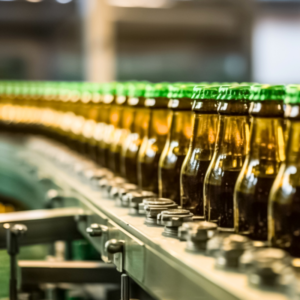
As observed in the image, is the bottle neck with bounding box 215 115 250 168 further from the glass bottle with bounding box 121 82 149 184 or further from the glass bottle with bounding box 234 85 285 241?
the glass bottle with bounding box 121 82 149 184

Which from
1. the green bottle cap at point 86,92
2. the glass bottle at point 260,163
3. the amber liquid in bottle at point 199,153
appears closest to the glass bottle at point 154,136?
the amber liquid in bottle at point 199,153

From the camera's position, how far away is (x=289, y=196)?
1.97ft

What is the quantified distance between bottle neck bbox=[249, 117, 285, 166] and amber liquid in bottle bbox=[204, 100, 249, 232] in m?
0.07

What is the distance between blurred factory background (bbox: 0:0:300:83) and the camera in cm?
607

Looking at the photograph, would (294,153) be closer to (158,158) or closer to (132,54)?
(158,158)

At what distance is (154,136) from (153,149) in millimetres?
32

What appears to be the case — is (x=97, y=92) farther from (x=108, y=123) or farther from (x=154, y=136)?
(x=154, y=136)

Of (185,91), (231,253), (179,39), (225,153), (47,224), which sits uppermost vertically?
(179,39)

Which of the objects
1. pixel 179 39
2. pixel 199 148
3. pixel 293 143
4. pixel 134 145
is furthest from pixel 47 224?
pixel 179 39

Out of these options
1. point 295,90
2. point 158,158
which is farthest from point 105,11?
point 295,90

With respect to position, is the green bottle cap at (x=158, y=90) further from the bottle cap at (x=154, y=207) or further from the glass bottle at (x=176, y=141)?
the bottle cap at (x=154, y=207)

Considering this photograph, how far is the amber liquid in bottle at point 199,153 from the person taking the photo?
0.84 metres

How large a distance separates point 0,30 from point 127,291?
559 centimetres

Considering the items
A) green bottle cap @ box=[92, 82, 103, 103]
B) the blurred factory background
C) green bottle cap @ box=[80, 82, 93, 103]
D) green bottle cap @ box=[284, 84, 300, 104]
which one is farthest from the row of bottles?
the blurred factory background
